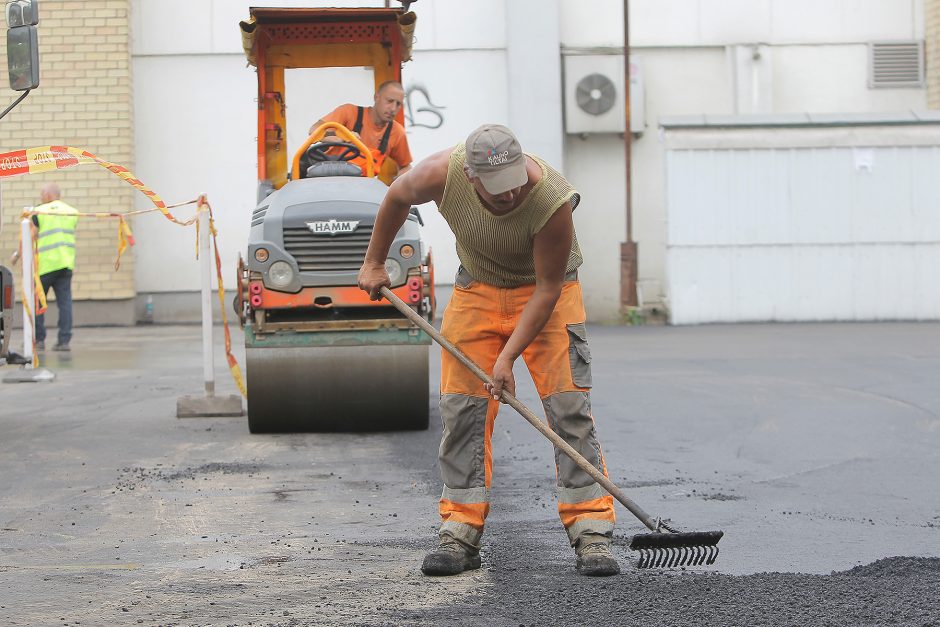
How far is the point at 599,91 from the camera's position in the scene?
2070 centimetres

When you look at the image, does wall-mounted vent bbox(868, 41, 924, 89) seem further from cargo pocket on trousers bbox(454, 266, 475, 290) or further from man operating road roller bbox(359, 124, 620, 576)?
cargo pocket on trousers bbox(454, 266, 475, 290)

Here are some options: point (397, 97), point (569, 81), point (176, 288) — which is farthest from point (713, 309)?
point (397, 97)

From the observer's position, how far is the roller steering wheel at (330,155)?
9.45 meters

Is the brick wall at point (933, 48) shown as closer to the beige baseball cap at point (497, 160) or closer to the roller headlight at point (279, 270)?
the roller headlight at point (279, 270)

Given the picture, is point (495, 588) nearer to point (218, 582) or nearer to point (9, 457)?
Answer: point (218, 582)

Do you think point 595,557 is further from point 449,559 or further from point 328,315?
point 328,315

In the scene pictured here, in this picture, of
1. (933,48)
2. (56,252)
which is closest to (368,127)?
(56,252)

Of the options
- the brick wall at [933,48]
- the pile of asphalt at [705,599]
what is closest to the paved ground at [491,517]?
the pile of asphalt at [705,599]

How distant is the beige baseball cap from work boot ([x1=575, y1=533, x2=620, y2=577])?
1392 millimetres

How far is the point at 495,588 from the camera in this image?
4977 mm

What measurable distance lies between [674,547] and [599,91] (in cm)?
1611

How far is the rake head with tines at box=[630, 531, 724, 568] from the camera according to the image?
16.9 ft

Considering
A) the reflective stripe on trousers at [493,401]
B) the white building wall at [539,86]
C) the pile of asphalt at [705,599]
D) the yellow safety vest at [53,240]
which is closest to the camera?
the pile of asphalt at [705,599]

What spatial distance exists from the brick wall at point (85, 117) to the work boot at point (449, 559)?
1549cm
